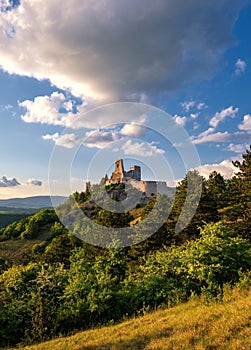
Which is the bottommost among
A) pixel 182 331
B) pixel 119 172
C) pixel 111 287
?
pixel 111 287

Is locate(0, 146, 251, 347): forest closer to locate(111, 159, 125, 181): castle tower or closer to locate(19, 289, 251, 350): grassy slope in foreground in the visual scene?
locate(19, 289, 251, 350): grassy slope in foreground

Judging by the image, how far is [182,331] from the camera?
883 centimetres

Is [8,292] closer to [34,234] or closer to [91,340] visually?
[91,340]

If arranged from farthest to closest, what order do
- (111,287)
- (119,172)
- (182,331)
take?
(119,172), (111,287), (182,331)

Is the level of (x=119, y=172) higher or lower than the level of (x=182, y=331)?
higher

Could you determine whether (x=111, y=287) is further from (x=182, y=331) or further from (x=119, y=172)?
(x=119, y=172)

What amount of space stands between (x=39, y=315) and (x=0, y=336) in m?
2.17

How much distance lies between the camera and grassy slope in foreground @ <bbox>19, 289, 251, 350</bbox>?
7781mm

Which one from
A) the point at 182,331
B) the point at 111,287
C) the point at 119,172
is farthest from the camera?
the point at 119,172

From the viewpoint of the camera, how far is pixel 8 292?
1714 centimetres

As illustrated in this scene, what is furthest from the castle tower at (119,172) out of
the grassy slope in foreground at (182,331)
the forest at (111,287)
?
the grassy slope in foreground at (182,331)

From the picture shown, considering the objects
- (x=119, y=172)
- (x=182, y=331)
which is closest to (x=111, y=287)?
(x=182, y=331)

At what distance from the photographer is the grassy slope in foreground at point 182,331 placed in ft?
25.5

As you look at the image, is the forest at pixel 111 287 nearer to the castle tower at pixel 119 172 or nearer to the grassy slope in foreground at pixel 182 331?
the grassy slope in foreground at pixel 182 331
